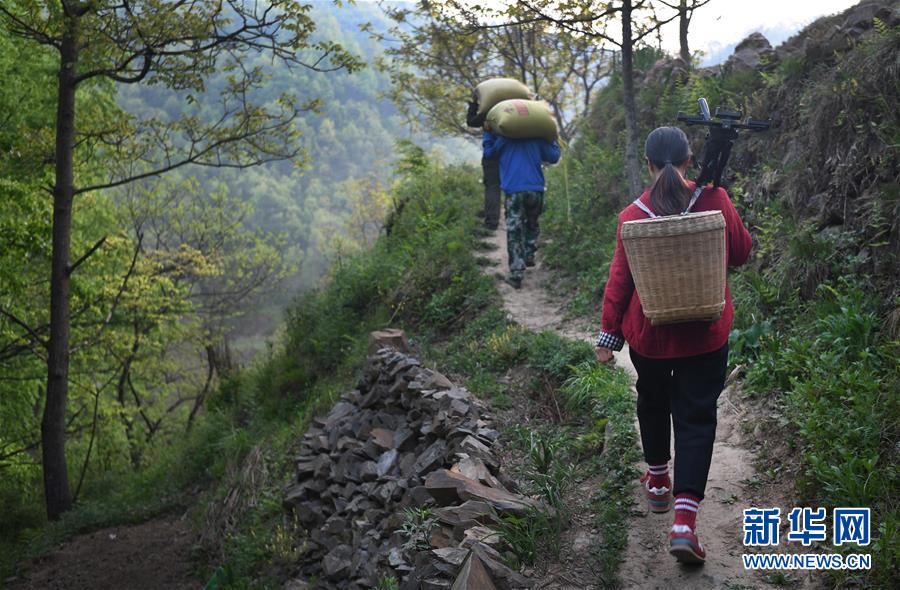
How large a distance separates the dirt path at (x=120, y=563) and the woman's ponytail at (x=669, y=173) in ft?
21.3

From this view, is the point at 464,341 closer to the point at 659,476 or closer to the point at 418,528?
the point at 418,528

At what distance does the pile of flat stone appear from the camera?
12.5ft

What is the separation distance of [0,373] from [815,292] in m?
13.5

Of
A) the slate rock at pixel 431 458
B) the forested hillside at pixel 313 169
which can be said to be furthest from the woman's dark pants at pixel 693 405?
the forested hillside at pixel 313 169

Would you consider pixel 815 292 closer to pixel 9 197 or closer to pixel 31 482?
pixel 9 197

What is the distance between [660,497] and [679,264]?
153 centimetres

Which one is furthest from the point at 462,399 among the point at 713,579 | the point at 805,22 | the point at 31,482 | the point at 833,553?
the point at 31,482

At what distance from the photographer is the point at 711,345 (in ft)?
11.2

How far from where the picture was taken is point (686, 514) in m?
3.36

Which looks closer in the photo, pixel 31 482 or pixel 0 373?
pixel 0 373

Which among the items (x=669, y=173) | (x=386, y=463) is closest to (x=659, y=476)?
(x=669, y=173)

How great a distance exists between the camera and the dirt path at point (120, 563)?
780 centimetres

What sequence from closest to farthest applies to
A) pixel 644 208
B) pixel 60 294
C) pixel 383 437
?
pixel 644 208
pixel 383 437
pixel 60 294

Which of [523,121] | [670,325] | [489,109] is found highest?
[489,109]
